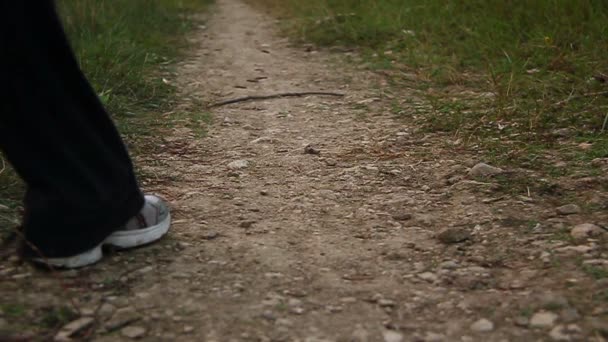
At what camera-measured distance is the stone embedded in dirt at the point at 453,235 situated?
179 centimetres

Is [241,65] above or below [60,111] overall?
below

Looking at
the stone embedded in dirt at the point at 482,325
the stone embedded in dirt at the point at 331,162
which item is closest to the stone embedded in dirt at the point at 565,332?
the stone embedded in dirt at the point at 482,325

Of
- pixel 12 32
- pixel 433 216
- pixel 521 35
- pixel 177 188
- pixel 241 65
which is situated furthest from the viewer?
pixel 241 65

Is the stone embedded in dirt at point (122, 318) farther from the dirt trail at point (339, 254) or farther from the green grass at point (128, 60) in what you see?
the green grass at point (128, 60)

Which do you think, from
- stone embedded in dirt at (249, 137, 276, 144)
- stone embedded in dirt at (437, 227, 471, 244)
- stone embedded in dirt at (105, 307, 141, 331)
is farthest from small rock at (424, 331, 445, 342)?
stone embedded in dirt at (249, 137, 276, 144)

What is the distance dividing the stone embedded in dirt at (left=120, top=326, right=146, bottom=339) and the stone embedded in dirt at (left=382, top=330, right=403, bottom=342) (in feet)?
1.50

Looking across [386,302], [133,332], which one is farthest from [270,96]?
[133,332]

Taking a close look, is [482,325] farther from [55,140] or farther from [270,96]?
[270,96]

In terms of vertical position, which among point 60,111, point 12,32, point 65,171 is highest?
point 12,32

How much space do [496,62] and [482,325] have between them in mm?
2206

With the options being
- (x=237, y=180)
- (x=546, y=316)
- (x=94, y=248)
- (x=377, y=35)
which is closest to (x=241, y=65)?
(x=377, y=35)

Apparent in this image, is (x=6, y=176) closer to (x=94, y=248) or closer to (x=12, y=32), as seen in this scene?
(x=94, y=248)

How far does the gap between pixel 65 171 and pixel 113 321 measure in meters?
0.33

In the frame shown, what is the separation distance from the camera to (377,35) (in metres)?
4.30
